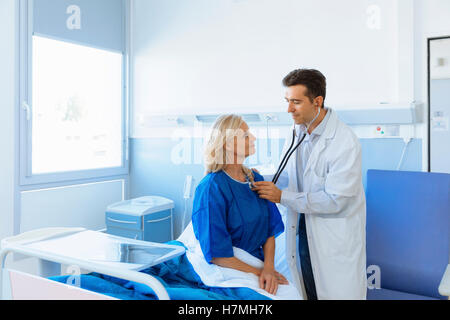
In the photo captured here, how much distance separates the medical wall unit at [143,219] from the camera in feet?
9.23

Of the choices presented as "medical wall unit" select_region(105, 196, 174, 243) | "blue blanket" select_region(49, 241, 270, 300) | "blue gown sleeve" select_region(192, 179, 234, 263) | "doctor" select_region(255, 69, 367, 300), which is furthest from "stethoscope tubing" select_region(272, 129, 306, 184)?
"medical wall unit" select_region(105, 196, 174, 243)

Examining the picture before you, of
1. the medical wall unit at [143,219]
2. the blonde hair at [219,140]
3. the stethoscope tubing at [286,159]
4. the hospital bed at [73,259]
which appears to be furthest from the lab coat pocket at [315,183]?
the medical wall unit at [143,219]

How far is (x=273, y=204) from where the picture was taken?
5.93 feet

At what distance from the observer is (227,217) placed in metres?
1.61

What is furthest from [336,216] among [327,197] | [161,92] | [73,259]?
[161,92]

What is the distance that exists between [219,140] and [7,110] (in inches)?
68.3

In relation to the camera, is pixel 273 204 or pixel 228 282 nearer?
pixel 228 282

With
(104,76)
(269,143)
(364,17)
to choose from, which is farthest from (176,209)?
(364,17)

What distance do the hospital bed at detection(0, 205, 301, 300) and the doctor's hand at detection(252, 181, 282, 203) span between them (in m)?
0.44

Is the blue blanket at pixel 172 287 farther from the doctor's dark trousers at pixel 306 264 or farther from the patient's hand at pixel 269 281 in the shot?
the doctor's dark trousers at pixel 306 264

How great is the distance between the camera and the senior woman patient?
1.54 metres

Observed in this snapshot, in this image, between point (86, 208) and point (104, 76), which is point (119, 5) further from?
point (86, 208)

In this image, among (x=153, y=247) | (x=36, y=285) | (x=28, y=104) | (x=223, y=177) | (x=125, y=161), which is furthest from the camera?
(x=125, y=161)

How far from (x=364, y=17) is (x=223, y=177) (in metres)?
A: 1.49
